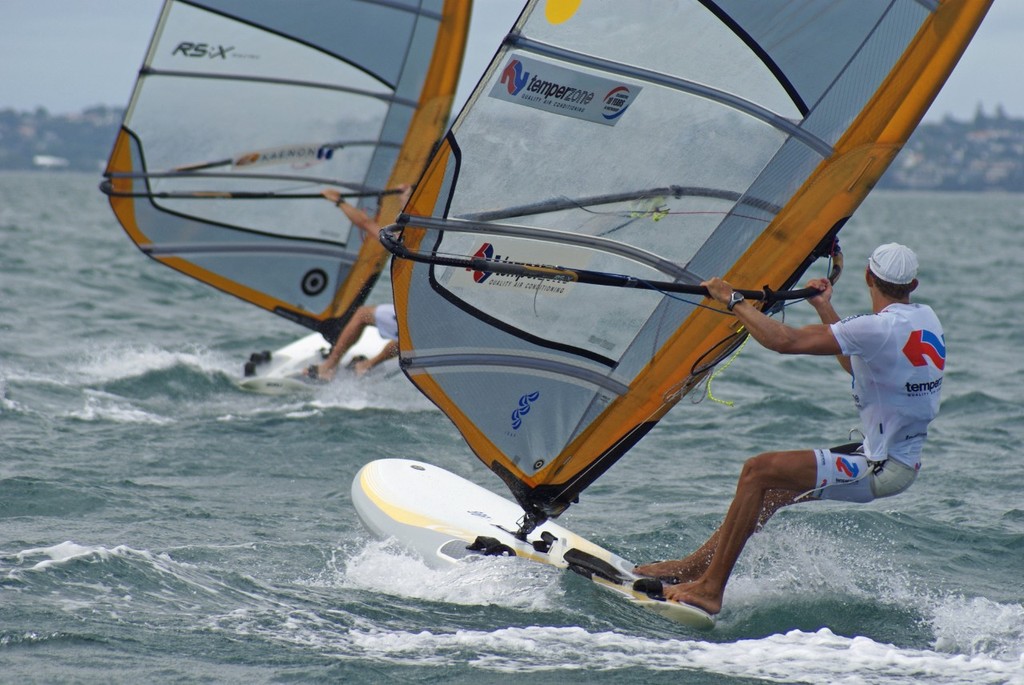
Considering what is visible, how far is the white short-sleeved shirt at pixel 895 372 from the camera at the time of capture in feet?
14.1

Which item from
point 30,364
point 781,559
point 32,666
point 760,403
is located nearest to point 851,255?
point 760,403

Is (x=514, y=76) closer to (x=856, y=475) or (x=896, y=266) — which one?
(x=896, y=266)

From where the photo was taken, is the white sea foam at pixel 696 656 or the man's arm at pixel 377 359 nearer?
the white sea foam at pixel 696 656

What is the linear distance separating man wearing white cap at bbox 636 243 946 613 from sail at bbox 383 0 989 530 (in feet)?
0.93

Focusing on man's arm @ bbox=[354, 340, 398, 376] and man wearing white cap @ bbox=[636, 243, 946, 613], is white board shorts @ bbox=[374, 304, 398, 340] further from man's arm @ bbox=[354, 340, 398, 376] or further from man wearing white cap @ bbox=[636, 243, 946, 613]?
man wearing white cap @ bbox=[636, 243, 946, 613]

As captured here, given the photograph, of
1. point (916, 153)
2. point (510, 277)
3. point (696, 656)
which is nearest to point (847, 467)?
point (696, 656)

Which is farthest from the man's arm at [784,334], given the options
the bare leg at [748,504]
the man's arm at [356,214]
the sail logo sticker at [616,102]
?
the man's arm at [356,214]

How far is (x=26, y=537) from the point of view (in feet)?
17.2

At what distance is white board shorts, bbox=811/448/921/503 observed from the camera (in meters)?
4.47

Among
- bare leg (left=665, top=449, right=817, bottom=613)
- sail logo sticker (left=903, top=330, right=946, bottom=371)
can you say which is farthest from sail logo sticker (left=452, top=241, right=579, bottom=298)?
sail logo sticker (left=903, top=330, right=946, bottom=371)

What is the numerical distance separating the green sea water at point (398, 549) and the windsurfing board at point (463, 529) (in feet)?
0.30

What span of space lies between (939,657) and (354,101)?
20.1 feet

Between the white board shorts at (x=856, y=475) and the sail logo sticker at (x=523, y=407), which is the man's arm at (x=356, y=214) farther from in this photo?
the white board shorts at (x=856, y=475)

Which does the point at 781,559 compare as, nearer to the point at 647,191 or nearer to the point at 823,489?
the point at 823,489
